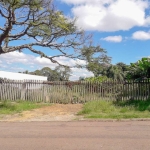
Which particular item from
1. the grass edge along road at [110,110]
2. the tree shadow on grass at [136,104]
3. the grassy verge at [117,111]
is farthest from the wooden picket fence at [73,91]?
the grassy verge at [117,111]

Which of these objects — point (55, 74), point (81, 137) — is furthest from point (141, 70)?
point (55, 74)

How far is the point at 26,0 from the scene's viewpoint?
12797 mm

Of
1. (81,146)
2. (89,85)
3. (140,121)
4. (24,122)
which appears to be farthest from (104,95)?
(81,146)

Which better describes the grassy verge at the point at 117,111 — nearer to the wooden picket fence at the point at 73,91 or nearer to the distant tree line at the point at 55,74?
the wooden picket fence at the point at 73,91

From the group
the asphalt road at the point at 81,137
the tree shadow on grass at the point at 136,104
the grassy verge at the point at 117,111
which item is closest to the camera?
the asphalt road at the point at 81,137

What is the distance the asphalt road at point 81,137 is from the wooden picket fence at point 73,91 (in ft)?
20.9

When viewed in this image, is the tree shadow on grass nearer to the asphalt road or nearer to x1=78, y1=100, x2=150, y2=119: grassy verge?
x1=78, y1=100, x2=150, y2=119: grassy verge

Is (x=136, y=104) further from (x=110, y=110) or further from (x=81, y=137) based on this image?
(x=81, y=137)

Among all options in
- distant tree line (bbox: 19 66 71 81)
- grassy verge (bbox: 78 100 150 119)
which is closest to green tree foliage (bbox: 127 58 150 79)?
grassy verge (bbox: 78 100 150 119)

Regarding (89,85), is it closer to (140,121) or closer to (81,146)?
(140,121)

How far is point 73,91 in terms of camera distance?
16.0 m

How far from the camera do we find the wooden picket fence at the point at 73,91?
14.9 m

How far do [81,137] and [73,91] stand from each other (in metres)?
9.40

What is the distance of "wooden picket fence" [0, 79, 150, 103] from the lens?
1490 centimetres
